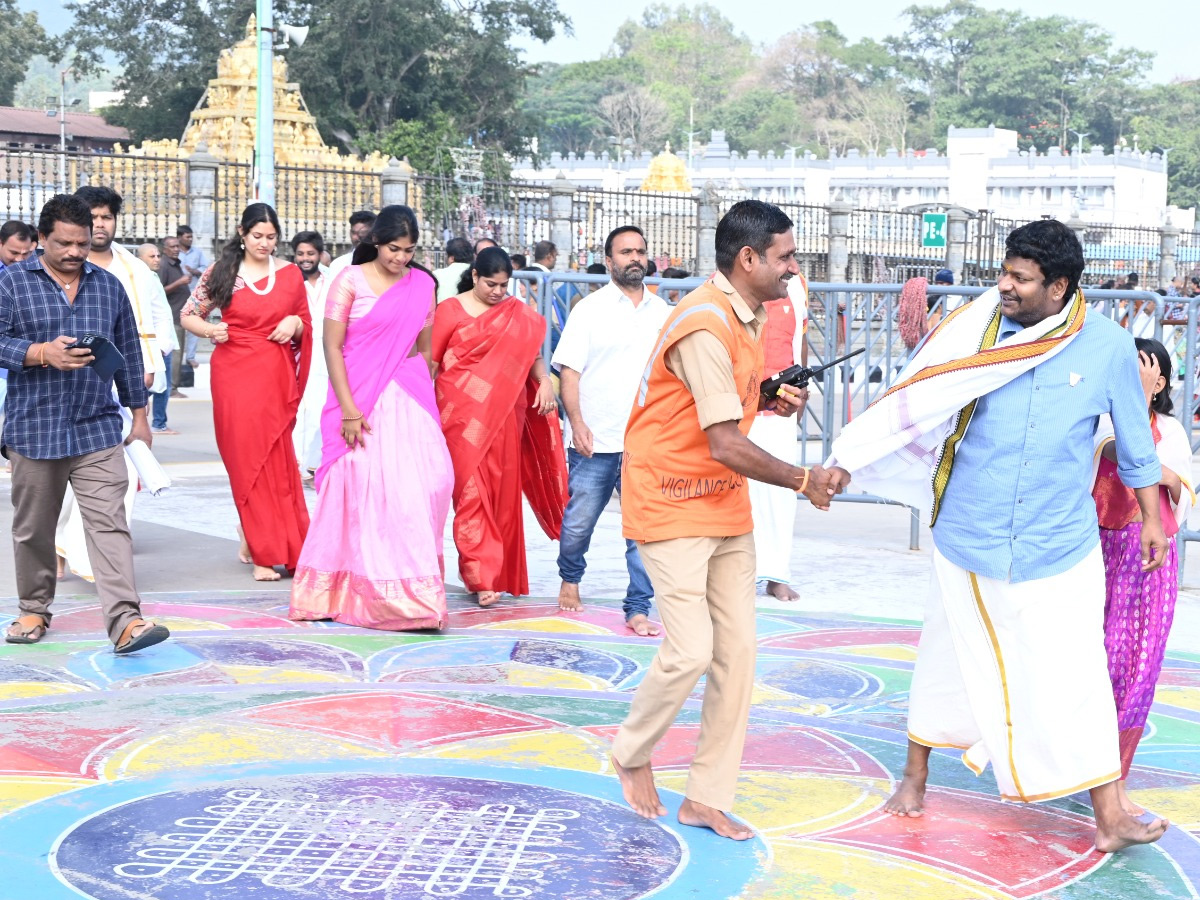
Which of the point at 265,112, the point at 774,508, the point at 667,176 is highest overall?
the point at 265,112

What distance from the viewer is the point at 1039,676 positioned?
410cm

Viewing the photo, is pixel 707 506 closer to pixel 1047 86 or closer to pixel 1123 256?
pixel 1123 256

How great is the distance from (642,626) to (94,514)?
2.17m

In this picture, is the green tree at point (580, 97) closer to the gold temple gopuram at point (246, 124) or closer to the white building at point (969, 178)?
the white building at point (969, 178)

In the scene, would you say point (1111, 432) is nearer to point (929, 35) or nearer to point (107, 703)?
point (107, 703)

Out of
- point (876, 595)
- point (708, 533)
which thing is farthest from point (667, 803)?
point (876, 595)

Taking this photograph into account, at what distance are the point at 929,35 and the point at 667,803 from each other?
109597mm

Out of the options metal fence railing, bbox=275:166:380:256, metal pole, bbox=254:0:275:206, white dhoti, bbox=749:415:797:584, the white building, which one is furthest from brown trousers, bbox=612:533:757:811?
the white building

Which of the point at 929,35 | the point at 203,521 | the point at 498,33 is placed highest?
the point at 929,35

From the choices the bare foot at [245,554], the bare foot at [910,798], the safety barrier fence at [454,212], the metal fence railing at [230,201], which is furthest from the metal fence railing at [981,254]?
the bare foot at [910,798]

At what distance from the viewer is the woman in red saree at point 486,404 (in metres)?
7.19

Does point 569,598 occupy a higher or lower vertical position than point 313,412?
lower

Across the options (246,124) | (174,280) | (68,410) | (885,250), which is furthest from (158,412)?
(885,250)

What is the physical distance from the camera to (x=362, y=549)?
6.79m
